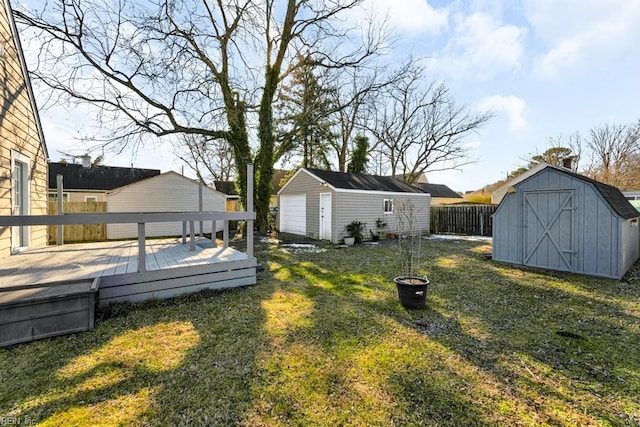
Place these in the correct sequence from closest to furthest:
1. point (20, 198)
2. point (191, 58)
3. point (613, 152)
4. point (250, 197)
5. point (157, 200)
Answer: point (250, 197), point (20, 198), point (191, 58), point (157, 200), point (613, 152)

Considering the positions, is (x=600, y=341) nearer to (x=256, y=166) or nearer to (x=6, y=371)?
(x=6, y=371)

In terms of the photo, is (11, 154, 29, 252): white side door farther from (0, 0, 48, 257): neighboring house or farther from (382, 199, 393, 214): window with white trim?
(382, 199, 393, 214): window with white trim

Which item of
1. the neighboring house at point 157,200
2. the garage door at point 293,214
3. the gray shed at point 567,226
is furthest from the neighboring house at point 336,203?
the neighboring house at point 157,200

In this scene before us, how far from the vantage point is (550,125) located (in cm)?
2197

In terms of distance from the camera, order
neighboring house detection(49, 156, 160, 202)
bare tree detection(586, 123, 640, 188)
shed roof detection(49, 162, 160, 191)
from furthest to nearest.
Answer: bare tree detection(586, 123, 640, 188)
shed roof detection(49, 162, 160, 191)
neighboring house detection(49, 156, 160, 202)

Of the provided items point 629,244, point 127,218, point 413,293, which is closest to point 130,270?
point 127,218

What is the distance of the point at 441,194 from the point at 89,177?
33879mm

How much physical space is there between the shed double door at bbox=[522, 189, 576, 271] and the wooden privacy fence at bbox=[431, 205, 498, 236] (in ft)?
25.9

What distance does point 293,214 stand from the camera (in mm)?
14680

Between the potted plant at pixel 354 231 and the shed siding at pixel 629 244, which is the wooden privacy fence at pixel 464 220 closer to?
the potted plant at pixel 354 231

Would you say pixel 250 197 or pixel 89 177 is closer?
pixel 250 197

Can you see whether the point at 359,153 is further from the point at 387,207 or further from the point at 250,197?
the point at 250,197

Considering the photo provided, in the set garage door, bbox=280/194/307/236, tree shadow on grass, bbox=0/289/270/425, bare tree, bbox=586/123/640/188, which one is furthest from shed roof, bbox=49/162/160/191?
bare tree, bbox=586/123/640/188

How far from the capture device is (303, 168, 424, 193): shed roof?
1231 cm
